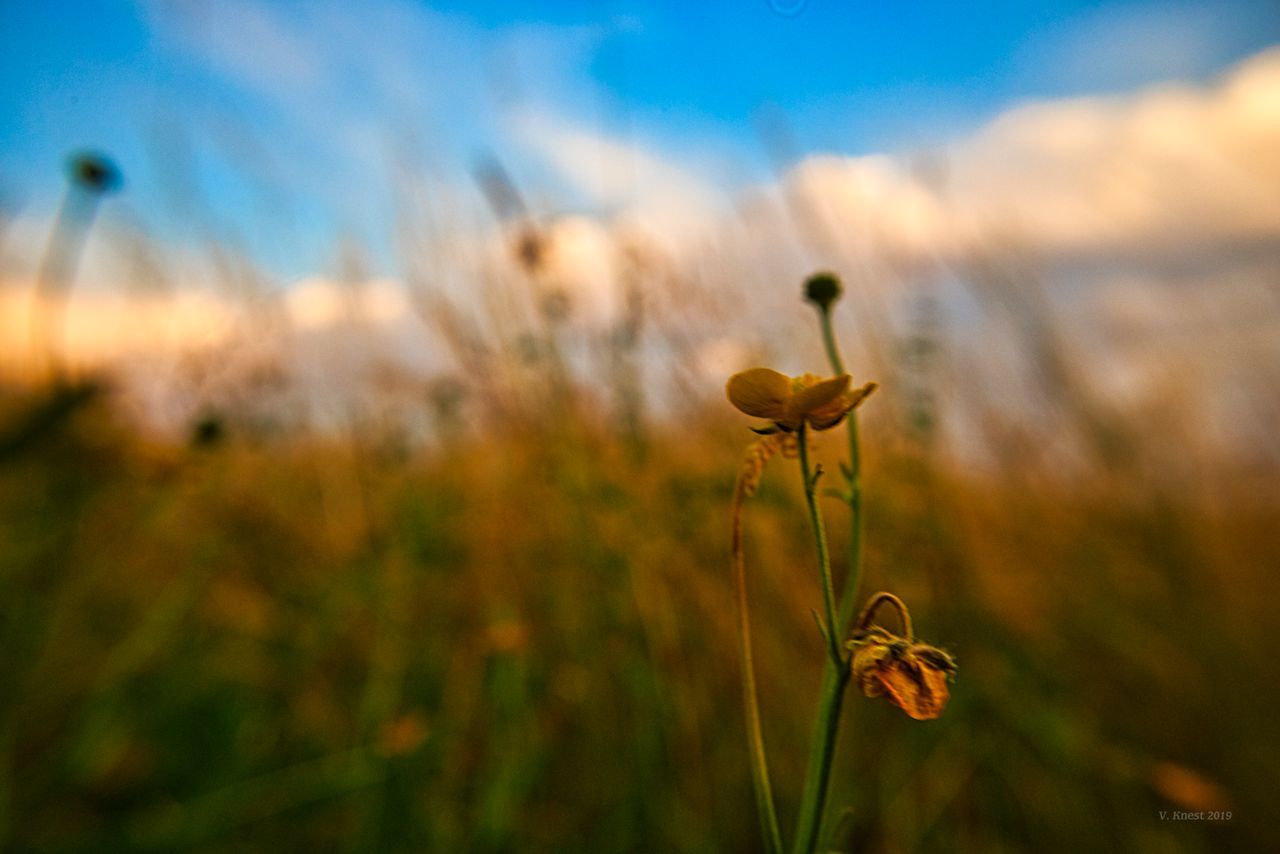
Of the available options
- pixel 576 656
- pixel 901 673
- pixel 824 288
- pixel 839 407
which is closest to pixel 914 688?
pixel 901 673

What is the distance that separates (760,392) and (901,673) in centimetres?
14

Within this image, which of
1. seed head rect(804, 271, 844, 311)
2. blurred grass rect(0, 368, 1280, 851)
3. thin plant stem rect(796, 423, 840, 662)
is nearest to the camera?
thin plant stem rect(796, 423, 840, 662)

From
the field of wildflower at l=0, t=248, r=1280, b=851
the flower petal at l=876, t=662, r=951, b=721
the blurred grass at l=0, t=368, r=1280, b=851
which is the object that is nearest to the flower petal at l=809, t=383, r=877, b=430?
the flower petal at l=876, t=662, r=951, b=721

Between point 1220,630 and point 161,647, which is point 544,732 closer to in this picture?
point 161,647

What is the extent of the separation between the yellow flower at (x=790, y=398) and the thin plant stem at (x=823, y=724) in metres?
0.03

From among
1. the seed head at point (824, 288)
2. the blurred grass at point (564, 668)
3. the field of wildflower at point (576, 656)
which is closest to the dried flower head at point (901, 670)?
the seed head at point (824, 288)

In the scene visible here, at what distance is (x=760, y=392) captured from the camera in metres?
0.35

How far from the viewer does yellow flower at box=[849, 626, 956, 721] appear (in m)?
0.33

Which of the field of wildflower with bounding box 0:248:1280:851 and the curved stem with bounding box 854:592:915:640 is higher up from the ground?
the curved stem with bounding box 854:592:915:640

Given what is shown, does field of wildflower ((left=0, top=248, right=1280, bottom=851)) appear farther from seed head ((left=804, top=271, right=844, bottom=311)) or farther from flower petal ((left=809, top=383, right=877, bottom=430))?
flower petal ((left=809, top=383, right=877, bottom=430))

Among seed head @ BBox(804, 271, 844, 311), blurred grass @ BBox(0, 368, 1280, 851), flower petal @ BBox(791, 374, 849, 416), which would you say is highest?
seed head @ BBox(804, 271, 844, 311)

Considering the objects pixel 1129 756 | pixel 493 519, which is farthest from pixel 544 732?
pixel 1129 756

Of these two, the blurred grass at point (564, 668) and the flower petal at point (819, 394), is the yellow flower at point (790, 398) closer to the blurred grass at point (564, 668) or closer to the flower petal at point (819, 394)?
the flower petal at point (819, 394)

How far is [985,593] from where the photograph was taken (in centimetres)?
169
